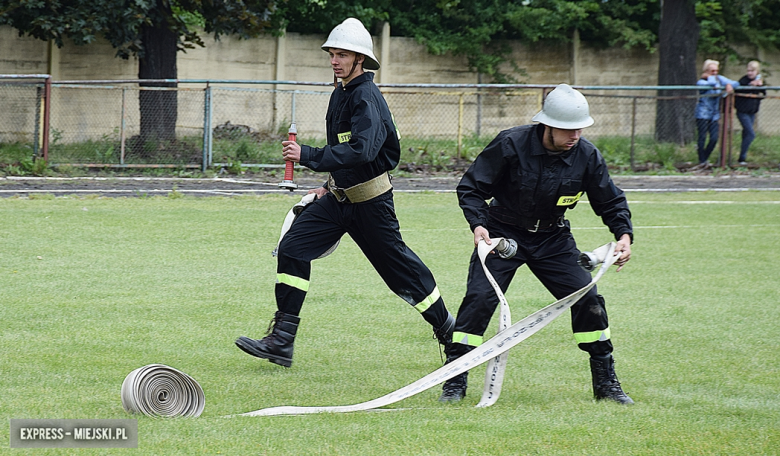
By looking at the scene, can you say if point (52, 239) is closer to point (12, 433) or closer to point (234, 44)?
point (12, 433)

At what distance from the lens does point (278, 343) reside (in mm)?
5742

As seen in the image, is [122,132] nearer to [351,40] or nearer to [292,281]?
[292,281]

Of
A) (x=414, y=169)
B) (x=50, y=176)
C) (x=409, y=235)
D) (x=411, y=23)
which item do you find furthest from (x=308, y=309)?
(x=411, y=23)

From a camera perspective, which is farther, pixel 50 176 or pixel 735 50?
pixel 735 50

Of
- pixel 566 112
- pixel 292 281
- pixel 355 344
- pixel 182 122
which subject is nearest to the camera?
pixel 566 112

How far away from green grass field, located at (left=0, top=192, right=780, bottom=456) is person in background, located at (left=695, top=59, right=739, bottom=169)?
6.81 m

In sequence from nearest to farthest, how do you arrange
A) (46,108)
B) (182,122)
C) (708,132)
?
(46,108) → (182,122) → (708,132)

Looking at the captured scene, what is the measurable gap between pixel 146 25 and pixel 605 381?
15072 mm

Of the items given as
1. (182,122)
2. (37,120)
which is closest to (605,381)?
(37,120)

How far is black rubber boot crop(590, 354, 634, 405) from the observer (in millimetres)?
5191

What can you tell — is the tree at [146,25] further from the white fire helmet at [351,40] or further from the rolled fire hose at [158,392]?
the rolled fire hose at [158,392]

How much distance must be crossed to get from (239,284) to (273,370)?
2.54 m

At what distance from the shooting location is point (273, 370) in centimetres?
585

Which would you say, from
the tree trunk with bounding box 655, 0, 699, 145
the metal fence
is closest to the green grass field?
the metal fence
